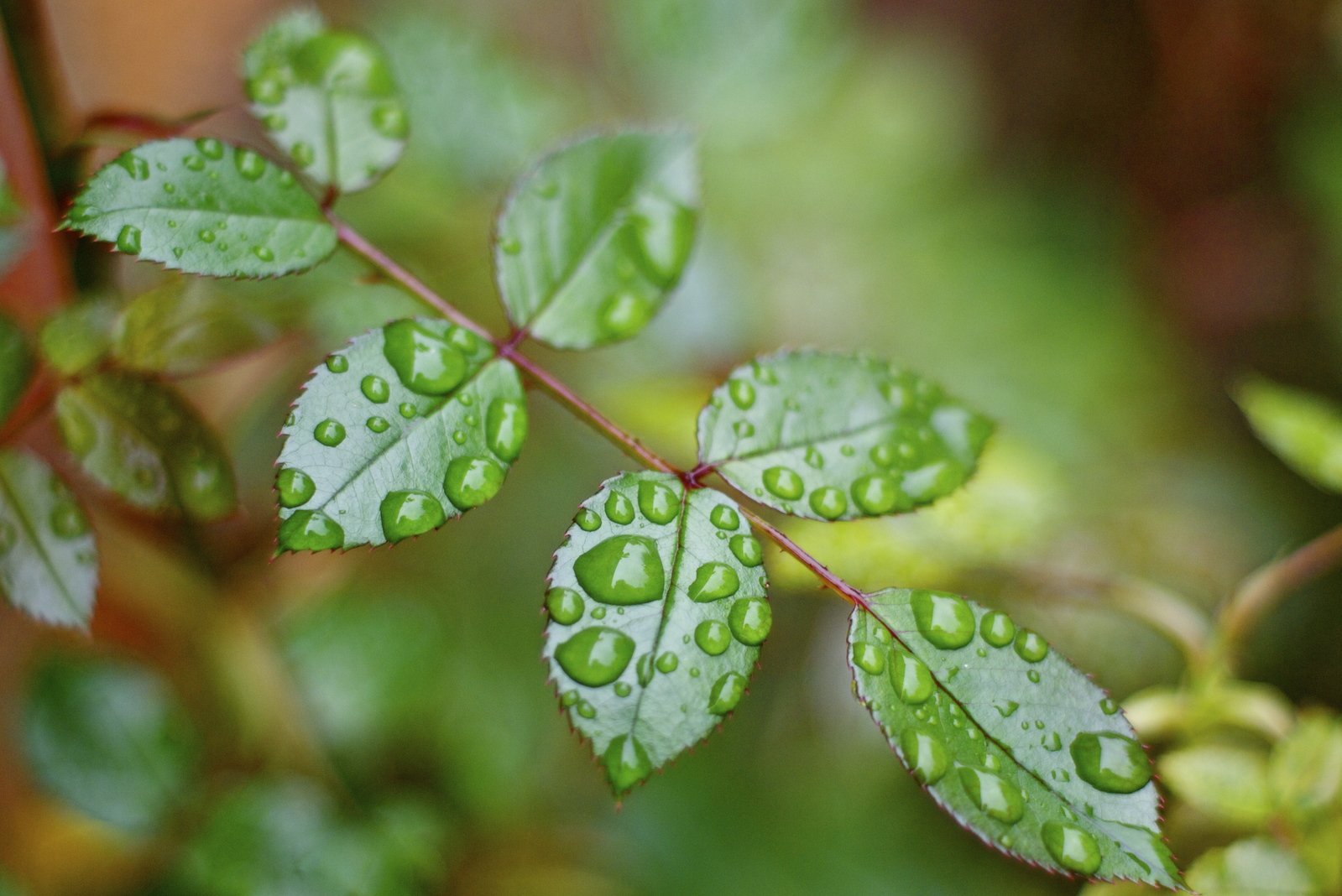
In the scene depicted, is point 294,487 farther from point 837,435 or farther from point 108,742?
point 108,742

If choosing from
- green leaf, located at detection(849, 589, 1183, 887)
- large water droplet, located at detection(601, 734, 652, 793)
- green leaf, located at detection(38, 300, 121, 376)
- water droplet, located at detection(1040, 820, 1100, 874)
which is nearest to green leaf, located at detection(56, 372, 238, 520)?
green leaf, located at detection(38, 300, 121, 376)

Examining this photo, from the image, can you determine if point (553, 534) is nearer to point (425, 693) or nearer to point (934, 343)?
point (425, 693)

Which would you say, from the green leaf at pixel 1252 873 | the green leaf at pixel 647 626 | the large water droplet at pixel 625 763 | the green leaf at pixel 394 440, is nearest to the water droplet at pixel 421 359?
the green leaf at pixel 394 440

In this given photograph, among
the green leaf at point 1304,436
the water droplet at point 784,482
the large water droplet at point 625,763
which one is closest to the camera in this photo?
the large water droplet at point 625,763

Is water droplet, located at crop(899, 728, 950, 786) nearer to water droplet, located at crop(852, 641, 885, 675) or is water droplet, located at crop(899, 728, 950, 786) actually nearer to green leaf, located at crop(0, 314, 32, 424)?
water droplet, located at crop(852, 641, 885, 675)

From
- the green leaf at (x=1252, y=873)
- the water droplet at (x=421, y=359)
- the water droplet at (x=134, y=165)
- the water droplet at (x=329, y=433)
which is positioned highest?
the water droplet at (x=134, y=165)

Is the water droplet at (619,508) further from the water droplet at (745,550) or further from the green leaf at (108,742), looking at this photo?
the green leaf at (108,742)

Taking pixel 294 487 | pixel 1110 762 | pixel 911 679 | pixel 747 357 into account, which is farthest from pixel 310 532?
pixel 747 357

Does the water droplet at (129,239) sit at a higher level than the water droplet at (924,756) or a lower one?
higher
